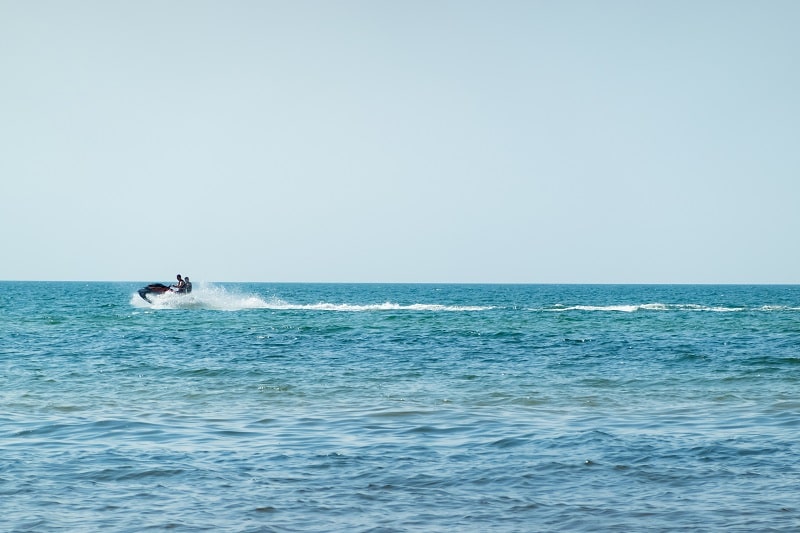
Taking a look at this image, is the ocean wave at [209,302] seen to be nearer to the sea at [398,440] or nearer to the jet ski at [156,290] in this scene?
the jet ski at [156,290]

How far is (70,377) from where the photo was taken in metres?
22.4

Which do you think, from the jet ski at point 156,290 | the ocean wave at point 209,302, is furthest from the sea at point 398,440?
the ocean wave at point 209,302

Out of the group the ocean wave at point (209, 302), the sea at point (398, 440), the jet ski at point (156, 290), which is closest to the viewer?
the sea at point (398, 440)

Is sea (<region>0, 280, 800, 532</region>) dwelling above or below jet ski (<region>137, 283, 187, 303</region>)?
below

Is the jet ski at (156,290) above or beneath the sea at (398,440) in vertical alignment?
above

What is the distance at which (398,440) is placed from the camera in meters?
13.5

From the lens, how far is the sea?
9312 mm

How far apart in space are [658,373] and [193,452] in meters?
15.8

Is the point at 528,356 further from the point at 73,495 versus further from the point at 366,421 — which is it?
the point at 73,495

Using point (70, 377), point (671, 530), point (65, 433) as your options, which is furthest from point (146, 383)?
point (671, 530)

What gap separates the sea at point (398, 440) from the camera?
931 cm

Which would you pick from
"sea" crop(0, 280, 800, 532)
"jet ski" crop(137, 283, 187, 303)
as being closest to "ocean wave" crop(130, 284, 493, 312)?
"jet ski" crop(137, 283, 187, 303)

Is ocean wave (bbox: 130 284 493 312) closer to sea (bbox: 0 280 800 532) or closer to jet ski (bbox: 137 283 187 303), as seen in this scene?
jet ski (bbox: 137 283 187 303)

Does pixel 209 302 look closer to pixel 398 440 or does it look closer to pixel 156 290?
pixel 156 290
